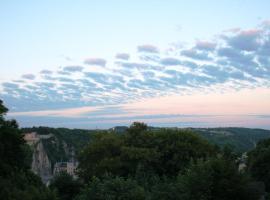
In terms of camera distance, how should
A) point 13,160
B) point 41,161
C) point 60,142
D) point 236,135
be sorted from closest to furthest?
point 13,160, point 41,161, point 236,135, point 60,142

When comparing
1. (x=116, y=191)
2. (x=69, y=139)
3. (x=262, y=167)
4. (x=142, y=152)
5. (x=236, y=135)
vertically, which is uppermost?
(x=236, y=135)

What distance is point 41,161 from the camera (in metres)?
156

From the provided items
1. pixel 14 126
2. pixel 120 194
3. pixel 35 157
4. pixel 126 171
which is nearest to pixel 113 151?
pixel 126 171

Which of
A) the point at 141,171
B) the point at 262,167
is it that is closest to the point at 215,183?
the point at 141,171

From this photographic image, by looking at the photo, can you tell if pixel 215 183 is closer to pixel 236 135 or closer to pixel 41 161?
pixel 41 161

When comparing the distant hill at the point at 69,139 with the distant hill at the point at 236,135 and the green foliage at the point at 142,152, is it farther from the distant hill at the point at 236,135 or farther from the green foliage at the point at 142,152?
the green foliage at the point at 142,152

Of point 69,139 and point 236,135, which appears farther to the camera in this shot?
point 69,139

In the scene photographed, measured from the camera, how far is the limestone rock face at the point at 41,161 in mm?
147600

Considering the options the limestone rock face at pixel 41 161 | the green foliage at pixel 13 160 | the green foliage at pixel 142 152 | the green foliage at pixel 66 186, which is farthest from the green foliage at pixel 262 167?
the limestone rock face at pixel 41 161

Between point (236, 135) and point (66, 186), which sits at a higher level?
point (236, 135)

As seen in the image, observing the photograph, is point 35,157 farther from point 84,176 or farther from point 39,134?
point 84,176

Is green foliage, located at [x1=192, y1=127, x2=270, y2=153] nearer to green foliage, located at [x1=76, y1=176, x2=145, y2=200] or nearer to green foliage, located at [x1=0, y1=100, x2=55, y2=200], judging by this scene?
green foliage, located at [x1=0, y1=100, x2=55, y2=200]

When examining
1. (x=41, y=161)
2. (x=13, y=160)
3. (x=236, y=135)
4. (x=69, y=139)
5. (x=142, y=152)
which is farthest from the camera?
(x=69, y=139)

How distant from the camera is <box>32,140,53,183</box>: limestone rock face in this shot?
5811 inches
